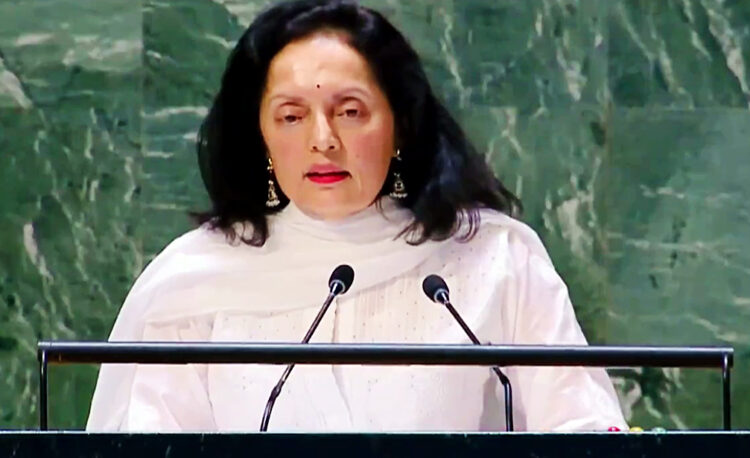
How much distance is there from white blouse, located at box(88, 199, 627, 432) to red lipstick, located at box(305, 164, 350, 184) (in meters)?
0.12

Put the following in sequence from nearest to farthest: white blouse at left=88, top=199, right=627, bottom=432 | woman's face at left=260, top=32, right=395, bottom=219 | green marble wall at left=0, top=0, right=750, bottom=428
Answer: white blouse at left=88, top=199, right=627, bottom=432 < woman's face at left=260, top=32, right=395, bottom=219 < green marble wall at left=0, top=0, right=750, bottom=428

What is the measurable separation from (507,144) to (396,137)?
101 centimetres

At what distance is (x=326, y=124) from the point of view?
2.44 meters

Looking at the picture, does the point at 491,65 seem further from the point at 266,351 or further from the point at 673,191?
the point at 266,351

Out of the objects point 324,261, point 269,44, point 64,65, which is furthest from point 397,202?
point 64,65

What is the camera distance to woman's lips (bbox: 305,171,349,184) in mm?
2479

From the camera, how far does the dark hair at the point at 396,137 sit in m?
2.54

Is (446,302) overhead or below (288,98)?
below

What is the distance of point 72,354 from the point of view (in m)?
1.66

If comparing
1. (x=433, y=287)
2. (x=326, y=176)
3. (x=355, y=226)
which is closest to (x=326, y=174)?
(x=326, y=176)

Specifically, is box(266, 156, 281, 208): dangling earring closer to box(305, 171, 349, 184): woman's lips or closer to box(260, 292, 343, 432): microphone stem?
box(305, 171, 349, 184): woman's lips

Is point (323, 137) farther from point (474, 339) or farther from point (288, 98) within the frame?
point (474, 339)
